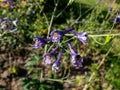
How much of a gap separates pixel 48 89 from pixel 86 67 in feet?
4.48

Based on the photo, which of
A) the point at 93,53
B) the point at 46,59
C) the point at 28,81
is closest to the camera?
the point at 46,59

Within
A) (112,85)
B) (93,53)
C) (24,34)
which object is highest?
(24,34)

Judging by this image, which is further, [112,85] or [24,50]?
[24,50]

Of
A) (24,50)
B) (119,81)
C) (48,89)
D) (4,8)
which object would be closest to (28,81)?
(48,89)

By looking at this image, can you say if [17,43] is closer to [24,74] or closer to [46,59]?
[24,74]

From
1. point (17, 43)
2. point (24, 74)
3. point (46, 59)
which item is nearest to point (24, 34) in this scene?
point (17, 43)

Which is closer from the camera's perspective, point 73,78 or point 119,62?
point 73,78

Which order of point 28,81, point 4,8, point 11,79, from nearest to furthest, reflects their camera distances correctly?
1. point 28,81
2. point 11,79
3. point 4,8

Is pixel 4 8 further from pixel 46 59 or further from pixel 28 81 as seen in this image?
pixel 46 59

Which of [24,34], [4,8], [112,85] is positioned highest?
[4,8]

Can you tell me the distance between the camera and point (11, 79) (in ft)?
16.9

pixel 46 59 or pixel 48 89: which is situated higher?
pixel 46 59

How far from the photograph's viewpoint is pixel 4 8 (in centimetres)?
702

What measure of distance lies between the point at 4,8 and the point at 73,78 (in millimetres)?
2608
